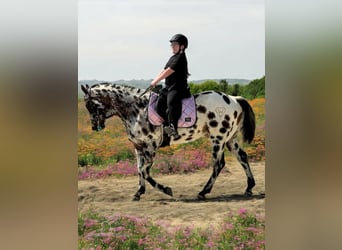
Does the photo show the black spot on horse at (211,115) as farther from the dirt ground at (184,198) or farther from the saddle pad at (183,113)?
the dirt ground at (184,198)

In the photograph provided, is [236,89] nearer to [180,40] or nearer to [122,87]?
[180,40]

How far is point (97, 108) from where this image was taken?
6.53 m

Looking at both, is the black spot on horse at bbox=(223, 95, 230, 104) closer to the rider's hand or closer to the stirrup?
the stirrup

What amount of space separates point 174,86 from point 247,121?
85 centimetres

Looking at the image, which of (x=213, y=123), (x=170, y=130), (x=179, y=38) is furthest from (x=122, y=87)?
(x=213, y=123)

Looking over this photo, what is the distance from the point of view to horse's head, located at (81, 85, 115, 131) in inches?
254

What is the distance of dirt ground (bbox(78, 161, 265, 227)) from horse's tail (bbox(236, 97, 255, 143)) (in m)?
0.29

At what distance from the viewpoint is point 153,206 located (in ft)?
21.5

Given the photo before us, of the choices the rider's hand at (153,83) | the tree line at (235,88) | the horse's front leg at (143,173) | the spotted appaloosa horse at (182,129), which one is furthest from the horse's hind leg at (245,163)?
the rider's hand at (153,83)

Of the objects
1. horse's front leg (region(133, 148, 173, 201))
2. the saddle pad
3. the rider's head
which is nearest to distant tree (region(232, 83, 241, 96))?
the saddle pad
